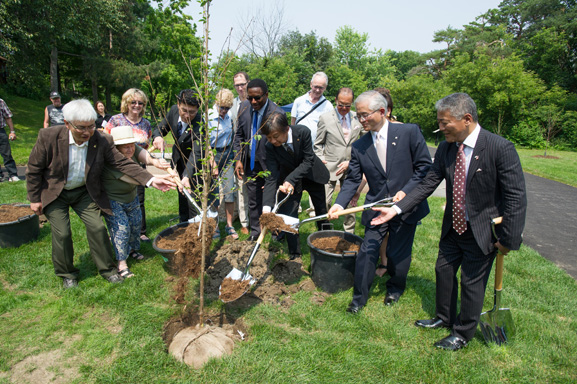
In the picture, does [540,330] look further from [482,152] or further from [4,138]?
[4,138]

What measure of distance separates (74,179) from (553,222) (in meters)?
8.52

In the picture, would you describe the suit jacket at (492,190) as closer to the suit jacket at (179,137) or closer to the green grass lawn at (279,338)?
the green grass lawn at (279,338)

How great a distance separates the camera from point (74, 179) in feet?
12.5

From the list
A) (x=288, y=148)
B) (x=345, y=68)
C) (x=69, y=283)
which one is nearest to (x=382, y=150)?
(x=288, y=148)

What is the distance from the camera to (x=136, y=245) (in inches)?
187

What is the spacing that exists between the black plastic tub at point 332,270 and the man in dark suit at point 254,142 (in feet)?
4.24

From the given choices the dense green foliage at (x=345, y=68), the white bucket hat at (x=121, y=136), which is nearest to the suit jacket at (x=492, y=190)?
the white bucket hat at (x=121, y=136)

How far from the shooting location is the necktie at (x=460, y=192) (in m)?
2.96

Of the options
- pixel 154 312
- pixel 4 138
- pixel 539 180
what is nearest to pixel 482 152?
pixel 154 312

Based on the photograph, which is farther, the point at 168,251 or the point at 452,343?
the point at 168,251

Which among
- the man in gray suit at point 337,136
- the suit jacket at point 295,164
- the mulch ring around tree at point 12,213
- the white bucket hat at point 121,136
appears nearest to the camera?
the white bucket hat at point 121,136

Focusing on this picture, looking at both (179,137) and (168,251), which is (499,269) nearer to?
(168,251)

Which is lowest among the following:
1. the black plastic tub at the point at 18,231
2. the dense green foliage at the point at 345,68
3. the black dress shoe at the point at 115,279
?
the black dress shoe at the point at 115,279

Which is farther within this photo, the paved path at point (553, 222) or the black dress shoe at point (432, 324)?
the paved path at point (553, 222)
